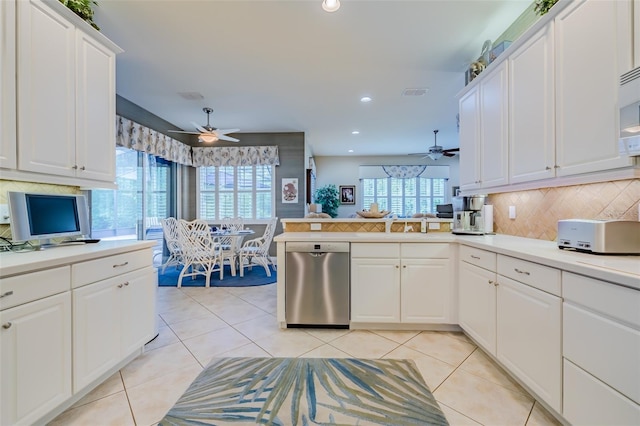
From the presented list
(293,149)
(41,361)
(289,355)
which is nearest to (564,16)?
(289,355)

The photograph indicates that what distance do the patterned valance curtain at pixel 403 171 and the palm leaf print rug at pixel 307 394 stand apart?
7.43 metres

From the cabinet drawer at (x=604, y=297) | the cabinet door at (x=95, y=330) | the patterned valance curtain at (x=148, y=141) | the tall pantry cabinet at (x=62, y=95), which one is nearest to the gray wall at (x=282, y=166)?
the patterned valance curtain at (x=148, y=141)

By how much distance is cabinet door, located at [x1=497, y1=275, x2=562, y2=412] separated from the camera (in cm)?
138

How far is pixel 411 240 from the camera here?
2480 mm

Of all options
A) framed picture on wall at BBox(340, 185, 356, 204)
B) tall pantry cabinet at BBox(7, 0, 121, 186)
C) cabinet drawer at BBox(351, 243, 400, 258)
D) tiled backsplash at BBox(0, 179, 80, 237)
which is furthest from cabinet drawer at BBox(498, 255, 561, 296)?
framed picture on wall at BBox(340, 185, 356, 204)

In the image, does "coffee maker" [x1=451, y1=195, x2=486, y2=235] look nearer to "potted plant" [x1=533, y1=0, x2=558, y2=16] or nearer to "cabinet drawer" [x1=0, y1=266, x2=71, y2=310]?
"potted plant" [x1=533, y1=0, x2=558, y2=16]

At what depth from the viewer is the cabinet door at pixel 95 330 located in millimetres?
1526

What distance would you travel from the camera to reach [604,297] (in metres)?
1.13

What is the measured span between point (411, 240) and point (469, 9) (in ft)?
6.84

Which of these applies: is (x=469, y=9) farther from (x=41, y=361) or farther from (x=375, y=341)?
(x=41, y=361)

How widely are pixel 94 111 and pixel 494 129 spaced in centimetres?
329

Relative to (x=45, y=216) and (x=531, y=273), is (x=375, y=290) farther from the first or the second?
(x=45, y=216)

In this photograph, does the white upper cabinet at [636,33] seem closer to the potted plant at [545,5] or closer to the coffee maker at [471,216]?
the potted plant at [545,5]

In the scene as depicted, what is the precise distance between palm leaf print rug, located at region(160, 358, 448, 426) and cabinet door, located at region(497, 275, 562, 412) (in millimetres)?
563
